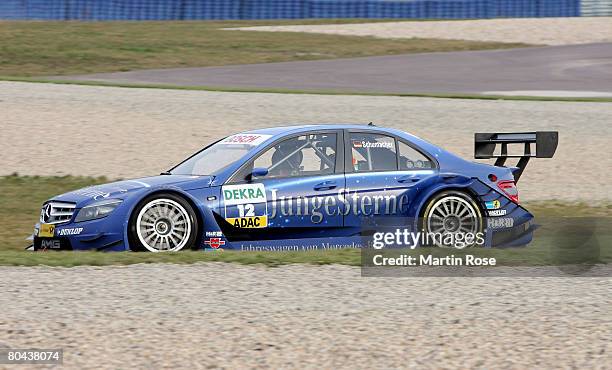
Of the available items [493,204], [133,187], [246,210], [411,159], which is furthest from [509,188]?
[133,187]

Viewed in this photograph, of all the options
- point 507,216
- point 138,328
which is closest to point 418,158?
point 507,216

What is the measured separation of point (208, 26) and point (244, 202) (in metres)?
25.3

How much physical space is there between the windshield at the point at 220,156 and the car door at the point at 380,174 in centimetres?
85

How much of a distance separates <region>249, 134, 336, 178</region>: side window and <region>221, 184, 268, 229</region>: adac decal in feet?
0.77

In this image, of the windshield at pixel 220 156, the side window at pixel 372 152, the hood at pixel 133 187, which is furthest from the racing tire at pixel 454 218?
the hood at pixel 133 187

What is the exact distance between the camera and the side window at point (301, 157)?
9812mm

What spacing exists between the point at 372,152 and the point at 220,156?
4.64 feet

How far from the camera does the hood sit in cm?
949

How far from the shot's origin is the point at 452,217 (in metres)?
9.85

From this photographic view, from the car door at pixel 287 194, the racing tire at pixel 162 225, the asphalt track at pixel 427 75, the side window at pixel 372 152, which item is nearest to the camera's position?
the racing tire at pixel 162 225

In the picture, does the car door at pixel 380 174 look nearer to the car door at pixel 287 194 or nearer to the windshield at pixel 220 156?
the car door at pixel 287 194

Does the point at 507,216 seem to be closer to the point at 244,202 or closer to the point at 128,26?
the point at 244,202

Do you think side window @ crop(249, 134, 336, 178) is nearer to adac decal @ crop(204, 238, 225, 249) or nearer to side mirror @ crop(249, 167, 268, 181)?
side mirror @ crop(249, 167, 268, 181)

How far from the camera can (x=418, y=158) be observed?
10.1 meters
